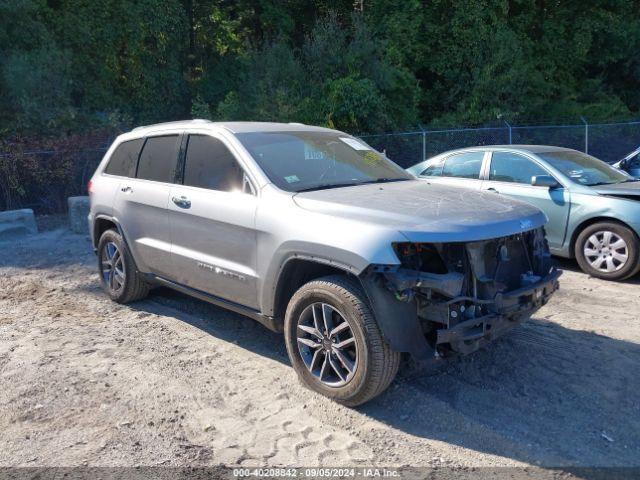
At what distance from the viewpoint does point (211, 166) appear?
5.11 meters

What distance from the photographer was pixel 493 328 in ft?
12.9

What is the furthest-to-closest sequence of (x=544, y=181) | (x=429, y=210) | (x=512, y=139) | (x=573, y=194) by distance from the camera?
(x=512, y=139) → (x=544, y=181) → (x=573, y=194) → (x=429, y=210)

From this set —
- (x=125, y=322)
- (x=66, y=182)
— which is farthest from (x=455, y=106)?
(x=125, y=322)

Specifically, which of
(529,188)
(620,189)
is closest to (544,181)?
(529,188)

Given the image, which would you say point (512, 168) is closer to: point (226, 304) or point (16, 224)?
point (226, 304)

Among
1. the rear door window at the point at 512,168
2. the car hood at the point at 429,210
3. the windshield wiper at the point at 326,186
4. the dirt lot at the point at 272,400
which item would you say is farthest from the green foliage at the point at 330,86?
the car hood at the point at 429,210

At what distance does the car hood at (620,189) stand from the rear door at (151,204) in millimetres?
4920

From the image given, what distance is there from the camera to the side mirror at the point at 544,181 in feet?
24.6

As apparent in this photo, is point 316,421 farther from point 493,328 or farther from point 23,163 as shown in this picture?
point 23,163

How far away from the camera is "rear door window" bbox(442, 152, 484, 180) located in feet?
27.7

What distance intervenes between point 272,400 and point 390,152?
11550mm

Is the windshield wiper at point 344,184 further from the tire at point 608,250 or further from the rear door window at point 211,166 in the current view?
the tire at point 608,250

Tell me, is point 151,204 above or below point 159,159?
below

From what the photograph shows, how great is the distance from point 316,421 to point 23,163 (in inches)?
395
